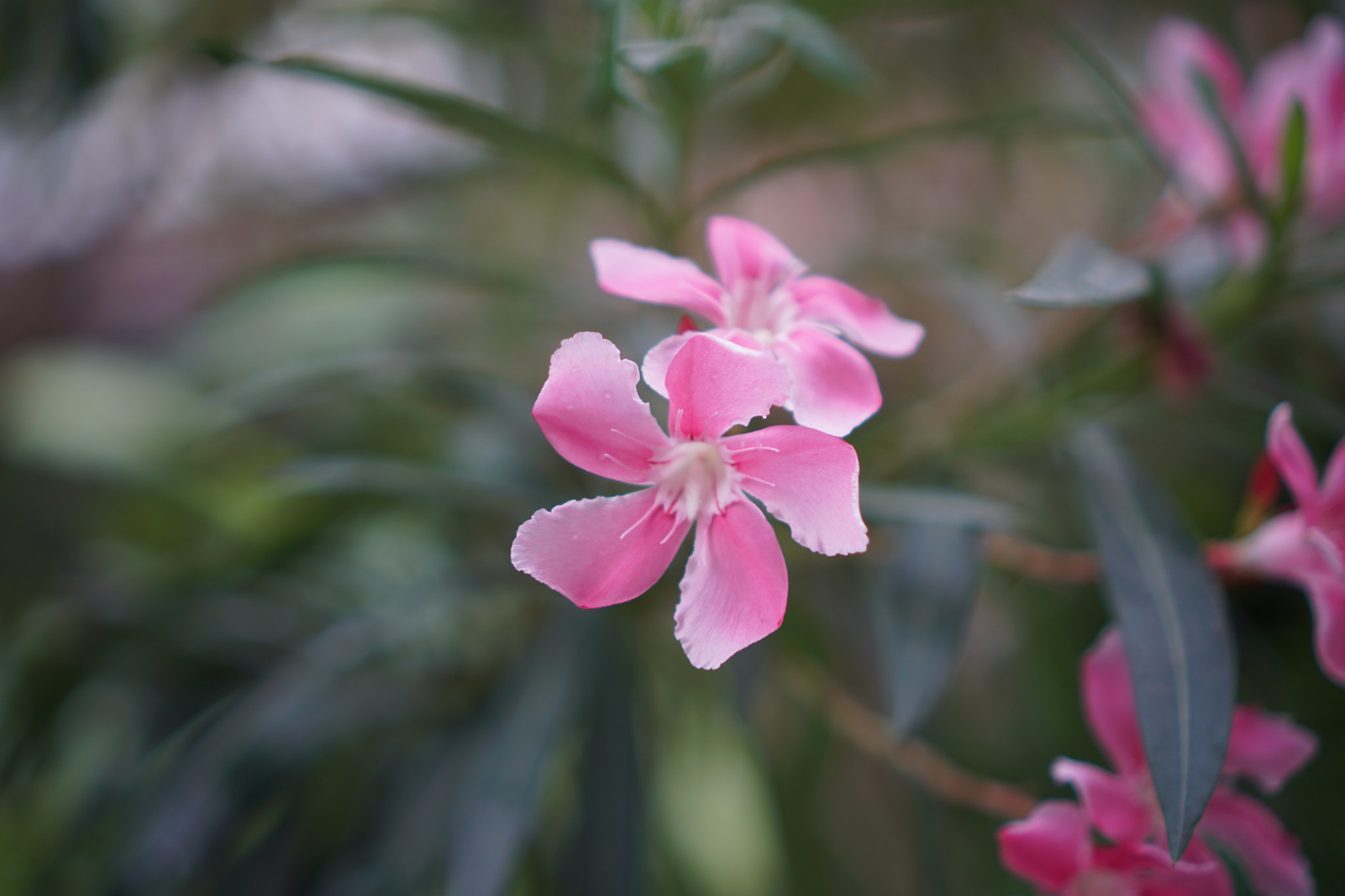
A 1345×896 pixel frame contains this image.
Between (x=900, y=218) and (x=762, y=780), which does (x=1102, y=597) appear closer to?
(x=762, y=780)

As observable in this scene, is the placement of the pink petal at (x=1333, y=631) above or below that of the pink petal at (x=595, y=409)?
below

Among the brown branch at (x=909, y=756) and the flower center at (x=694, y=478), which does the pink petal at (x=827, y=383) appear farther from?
the brown branch at (x=909, y=756)

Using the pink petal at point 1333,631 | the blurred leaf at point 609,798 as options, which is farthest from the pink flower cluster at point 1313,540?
the blurred leaf at point 609,798

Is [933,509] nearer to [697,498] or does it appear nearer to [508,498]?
[697,498]

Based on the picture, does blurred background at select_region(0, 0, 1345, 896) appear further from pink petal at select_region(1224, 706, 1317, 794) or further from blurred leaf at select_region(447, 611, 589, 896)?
pink petal at select_region(1224, 706, 1317, 794)

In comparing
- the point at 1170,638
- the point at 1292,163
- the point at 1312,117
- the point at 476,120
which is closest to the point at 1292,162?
the point at 1292,163

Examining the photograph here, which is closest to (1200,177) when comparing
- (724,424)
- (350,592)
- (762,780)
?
(724,424)
